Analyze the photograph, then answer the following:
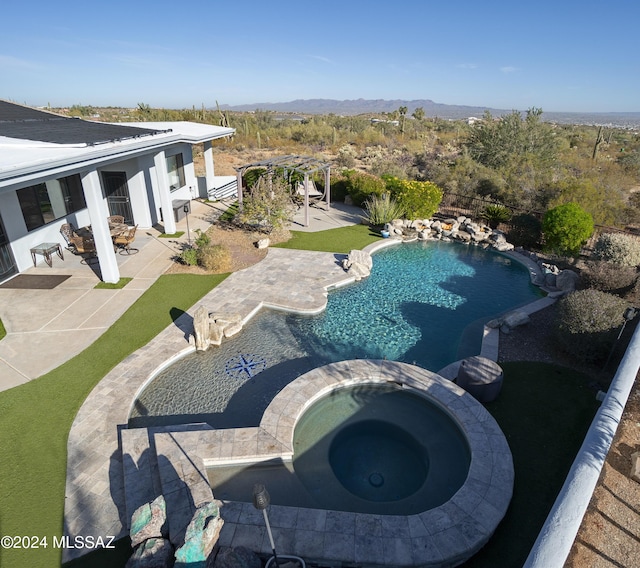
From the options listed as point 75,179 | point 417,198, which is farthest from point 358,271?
point 75,179

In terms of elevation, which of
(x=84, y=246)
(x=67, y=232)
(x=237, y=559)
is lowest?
(x=237, y=559)

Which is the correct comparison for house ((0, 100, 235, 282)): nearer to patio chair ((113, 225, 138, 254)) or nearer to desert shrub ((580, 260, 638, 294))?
patio chair ((113, 225, 138, 254))

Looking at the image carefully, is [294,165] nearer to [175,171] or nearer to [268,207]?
[268,207]

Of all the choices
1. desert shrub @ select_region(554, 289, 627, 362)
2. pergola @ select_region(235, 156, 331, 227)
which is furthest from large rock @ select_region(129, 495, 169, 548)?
pergola @ select_region(235, 156, 331, 227)

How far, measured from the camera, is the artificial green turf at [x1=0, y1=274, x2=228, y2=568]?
521 cm

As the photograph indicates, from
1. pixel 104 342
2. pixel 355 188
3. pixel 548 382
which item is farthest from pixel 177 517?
pixel 355 188

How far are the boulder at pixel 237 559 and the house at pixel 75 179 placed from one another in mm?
7431

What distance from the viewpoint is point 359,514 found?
515cm

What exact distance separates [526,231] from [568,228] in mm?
2292

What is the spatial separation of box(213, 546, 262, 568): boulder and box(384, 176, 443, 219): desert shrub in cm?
1576

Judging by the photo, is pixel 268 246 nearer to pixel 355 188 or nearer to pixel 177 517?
pixel 355 188

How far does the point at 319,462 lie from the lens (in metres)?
6.32

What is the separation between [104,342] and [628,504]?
1034 centimetres

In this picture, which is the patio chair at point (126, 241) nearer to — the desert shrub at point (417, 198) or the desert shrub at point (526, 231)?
the desert shrub at point (417, 198)
